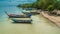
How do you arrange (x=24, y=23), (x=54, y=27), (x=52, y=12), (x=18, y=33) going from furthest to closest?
(x=52, y=12)
(x=24, y=23)
(x=54, y=27)
(x=18, y=33)

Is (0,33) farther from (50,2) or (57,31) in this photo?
(50,2)

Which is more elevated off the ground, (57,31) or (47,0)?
(47,0)

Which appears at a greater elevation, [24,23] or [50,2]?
[50,2]

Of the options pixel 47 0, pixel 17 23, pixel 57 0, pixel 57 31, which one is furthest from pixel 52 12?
pixel 57 31

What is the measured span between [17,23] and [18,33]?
12.0 feet

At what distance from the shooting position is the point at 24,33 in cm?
1159

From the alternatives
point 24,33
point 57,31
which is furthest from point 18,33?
point 57,31

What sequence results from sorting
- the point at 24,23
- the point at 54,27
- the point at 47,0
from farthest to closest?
the point at 47,0, the point at 24,23, the point at 54,27

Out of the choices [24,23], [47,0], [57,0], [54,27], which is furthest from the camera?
[47,0]

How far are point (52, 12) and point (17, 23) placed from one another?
20.2 ft

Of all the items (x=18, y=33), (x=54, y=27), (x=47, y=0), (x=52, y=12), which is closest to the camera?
(x=18, y=33)

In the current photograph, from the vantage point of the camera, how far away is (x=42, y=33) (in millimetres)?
11672

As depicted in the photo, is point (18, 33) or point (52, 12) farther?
point (52, 12)

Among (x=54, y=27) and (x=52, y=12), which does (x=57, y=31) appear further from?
(x=52, y=12)
